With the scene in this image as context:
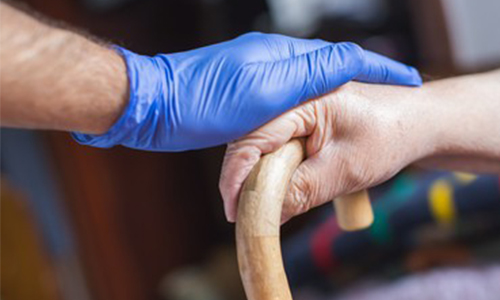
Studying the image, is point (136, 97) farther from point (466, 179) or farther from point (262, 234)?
A: point (466, 179)

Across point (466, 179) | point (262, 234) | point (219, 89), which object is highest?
point (219, 89)

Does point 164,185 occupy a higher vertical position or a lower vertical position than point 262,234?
lower

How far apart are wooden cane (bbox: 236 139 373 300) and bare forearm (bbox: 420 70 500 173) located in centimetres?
23

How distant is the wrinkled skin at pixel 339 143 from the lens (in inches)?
28.6

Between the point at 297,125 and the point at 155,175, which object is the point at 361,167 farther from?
the point at 155,175

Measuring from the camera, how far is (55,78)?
634mm

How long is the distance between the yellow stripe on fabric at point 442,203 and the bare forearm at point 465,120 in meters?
0.56

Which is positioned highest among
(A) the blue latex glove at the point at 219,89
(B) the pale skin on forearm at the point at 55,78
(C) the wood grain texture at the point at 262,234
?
(B) the pale skin on forearm at the point at 55,78

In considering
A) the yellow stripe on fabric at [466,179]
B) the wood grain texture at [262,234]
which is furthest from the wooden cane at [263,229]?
the yellow stripe on fabric at [466,179]

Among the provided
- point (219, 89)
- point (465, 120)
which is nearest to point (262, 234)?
point (219, 89)

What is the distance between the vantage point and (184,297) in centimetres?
271

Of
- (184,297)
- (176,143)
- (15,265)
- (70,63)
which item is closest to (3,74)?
(70,63)

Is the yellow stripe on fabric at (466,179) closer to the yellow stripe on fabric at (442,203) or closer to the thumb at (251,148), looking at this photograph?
the yellow stripe on fabric at (442,203)

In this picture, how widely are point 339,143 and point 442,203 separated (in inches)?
29.9
